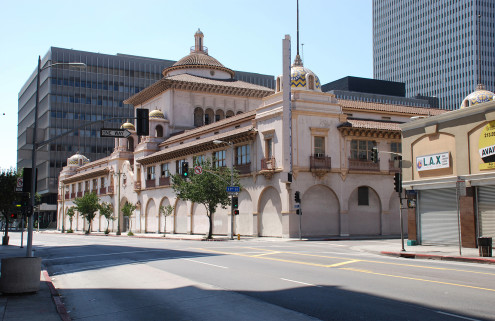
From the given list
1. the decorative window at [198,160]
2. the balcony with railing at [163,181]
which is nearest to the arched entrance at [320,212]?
the decorative window at [198,160]

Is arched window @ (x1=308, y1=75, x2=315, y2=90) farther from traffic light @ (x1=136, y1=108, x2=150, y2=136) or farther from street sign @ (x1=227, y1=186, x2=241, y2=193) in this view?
traffic light @ (x1=136, y1=108, x2=150, y2=136)

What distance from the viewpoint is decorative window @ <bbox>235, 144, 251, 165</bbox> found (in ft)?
161

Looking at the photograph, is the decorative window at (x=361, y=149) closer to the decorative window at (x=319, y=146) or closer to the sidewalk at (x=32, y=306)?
the decorative window at (x=319, y=146)

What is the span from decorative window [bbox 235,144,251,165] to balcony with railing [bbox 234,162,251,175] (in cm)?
31

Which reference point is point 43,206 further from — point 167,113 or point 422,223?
point 422,223

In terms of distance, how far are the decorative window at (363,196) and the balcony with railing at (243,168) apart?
10.1m

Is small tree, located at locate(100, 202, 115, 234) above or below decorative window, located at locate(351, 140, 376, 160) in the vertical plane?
below

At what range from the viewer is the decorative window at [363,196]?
4769 centimetres

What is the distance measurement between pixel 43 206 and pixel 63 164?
10.3 metres

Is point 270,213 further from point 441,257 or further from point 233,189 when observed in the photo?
point 441,257

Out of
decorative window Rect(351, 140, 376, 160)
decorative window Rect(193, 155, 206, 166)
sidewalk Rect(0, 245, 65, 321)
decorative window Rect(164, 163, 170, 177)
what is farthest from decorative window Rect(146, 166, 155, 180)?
sidewalk Rect(0, 245, 65, 321)

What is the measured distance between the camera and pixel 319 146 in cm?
4603

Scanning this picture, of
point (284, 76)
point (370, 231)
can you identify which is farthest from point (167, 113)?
point (370, 231)

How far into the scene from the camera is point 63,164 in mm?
118438
